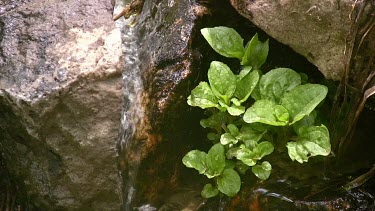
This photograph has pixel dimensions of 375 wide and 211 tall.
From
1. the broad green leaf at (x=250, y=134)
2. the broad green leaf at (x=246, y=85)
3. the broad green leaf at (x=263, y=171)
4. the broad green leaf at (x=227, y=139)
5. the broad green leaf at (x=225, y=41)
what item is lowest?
the broad green leaf at (x=263, y=171)

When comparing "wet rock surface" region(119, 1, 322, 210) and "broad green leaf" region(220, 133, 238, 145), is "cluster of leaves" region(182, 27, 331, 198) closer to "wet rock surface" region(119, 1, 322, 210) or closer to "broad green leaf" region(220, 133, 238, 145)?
"broad green leaf" region(220, 133, 238, 145)

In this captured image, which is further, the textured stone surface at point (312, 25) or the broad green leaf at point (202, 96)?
the broad green leaf at point (202, 96)

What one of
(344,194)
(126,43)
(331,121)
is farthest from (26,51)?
(344,194)

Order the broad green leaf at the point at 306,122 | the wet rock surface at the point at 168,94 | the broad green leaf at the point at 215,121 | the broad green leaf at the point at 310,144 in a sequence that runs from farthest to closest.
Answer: the wet rock surface at the point at 168,94, the broad green leaf at the point at 215,121, the broad green leaf at the point at 306,122, the broad green leaf at the point at 310,144

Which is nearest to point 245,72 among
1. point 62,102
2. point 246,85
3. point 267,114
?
point 246,85

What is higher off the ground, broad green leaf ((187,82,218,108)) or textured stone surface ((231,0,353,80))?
textured stone surface ((231,0,353,80))

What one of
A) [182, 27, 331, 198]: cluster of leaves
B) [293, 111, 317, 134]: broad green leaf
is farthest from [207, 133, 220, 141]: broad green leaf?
[293, 111, 317, 134]: broad green leaf

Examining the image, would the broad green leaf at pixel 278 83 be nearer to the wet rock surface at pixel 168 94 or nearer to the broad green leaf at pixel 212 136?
the wet rock surface at pixel 168 94

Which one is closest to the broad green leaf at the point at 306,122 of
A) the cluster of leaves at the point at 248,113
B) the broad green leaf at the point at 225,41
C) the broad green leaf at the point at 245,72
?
the cluster of leaves at the point at 248,113

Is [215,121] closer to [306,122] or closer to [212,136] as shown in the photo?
[212,136]
